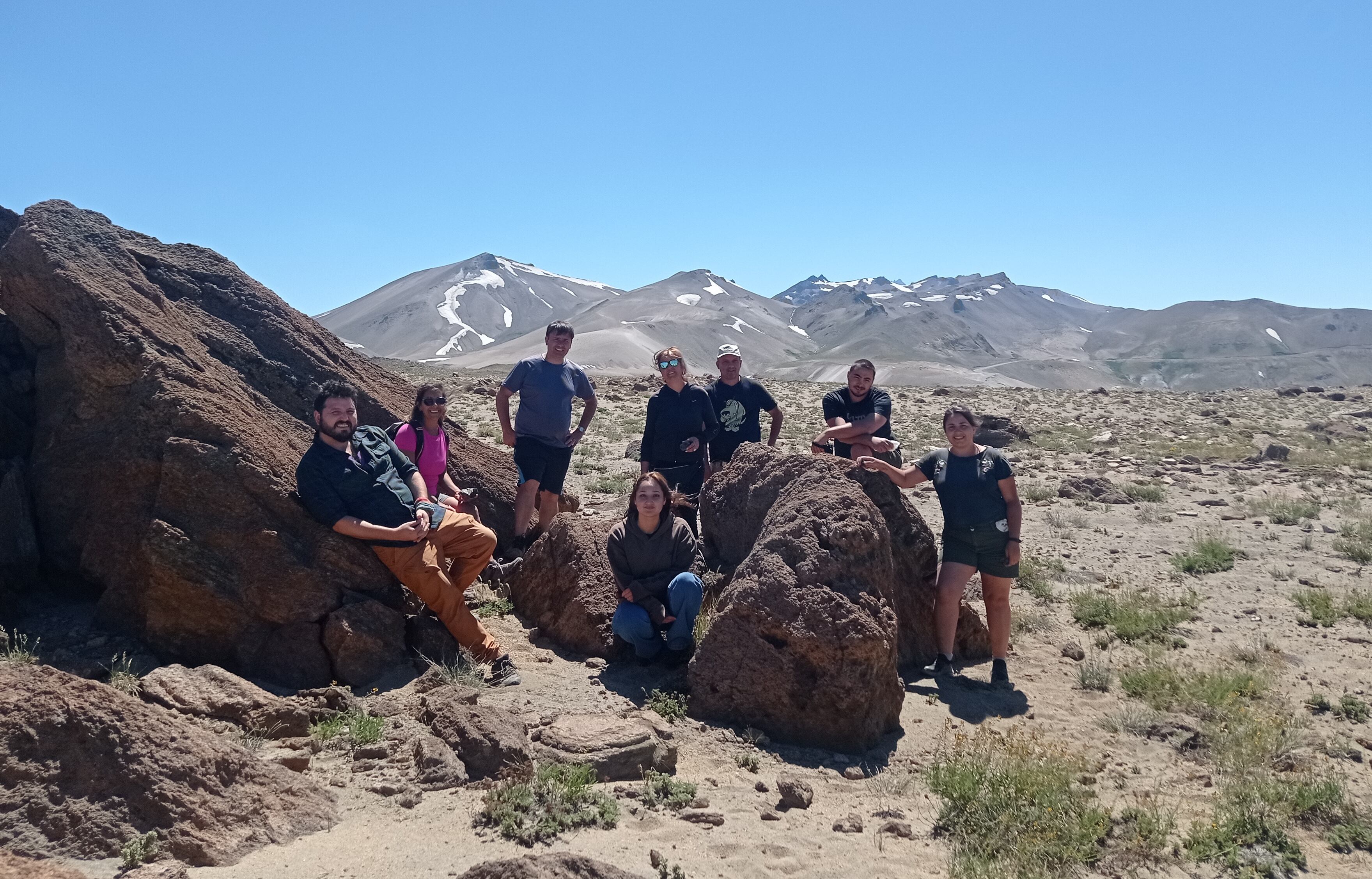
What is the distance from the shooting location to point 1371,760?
482cm

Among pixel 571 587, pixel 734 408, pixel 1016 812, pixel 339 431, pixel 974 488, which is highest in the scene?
pixel 734 408

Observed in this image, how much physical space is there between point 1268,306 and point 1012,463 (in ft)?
550

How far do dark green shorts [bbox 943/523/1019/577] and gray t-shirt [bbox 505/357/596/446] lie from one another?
10.3ft

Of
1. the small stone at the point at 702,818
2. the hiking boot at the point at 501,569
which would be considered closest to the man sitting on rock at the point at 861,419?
the hiking boot at the point at 501,569

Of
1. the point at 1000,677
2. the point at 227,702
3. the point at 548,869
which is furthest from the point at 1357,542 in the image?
the point at 227,702

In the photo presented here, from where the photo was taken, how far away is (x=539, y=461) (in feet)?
23.6

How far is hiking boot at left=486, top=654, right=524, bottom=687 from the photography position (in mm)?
5211

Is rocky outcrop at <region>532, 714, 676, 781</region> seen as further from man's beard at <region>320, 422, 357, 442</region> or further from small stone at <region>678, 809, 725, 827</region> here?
man's beard at <region>320, 422, 357, 442</region>

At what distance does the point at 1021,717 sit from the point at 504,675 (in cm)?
323

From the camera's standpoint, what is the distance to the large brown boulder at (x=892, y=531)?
612 centimetres

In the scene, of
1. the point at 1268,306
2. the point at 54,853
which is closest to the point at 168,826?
the point at 54,853

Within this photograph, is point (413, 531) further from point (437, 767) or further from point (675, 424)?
point (675, 424)

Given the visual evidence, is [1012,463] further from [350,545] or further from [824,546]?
[350,545]

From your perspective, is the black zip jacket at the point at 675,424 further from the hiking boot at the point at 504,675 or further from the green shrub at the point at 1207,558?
the green shrub at the point at 1207,558
